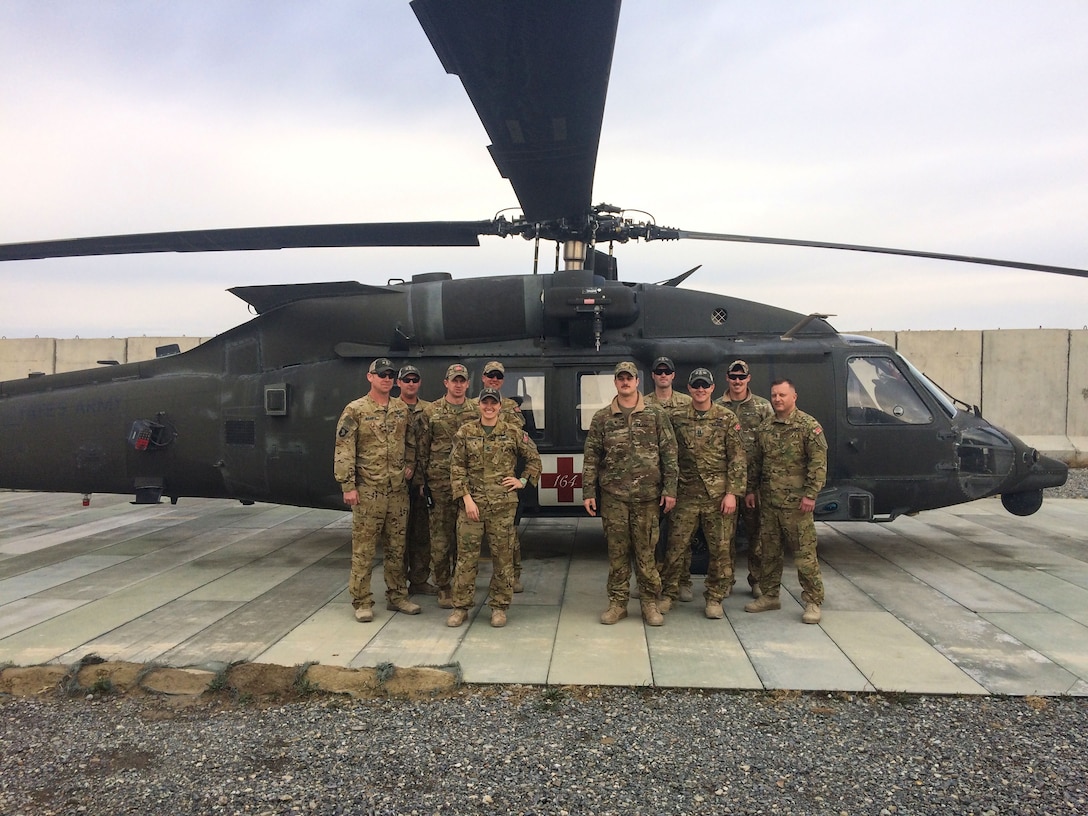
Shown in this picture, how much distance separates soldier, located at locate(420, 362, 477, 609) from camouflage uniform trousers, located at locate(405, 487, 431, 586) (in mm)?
190

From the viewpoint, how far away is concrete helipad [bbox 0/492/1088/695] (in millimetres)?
4262

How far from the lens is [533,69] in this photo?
3.54m

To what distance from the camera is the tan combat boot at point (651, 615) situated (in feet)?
16.3

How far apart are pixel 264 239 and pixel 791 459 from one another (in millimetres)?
4658

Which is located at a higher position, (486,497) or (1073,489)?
(486,497)

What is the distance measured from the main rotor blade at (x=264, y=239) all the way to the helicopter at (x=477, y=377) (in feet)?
0.06

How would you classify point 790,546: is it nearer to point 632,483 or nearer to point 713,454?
point 713,454

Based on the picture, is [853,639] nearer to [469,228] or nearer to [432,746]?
[432,746]

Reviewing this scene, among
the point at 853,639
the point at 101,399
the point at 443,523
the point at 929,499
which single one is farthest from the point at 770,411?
the point at 101,399

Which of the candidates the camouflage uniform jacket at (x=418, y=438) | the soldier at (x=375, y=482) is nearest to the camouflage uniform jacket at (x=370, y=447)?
the soldier at (x=375, y=482)

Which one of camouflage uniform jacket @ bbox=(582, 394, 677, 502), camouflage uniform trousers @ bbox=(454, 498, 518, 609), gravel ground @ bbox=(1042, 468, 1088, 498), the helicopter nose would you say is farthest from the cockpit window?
gravel ground @ bbox=(1042, 468, 1088, 498)

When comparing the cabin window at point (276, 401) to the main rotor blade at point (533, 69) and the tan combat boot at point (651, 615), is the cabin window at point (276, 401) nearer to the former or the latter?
the main rotor blade at point (533, 69)

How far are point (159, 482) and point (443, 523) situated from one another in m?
3.31

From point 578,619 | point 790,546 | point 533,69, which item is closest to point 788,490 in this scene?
point 790,546
